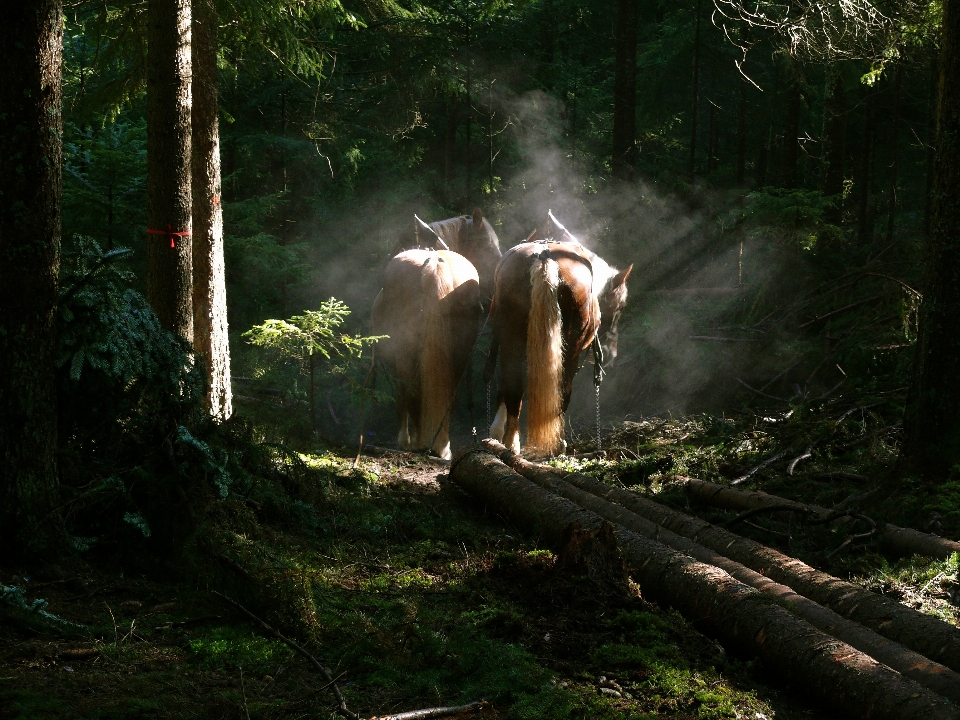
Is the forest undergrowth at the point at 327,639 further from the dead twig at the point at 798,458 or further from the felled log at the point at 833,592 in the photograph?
the dead twig at the point at 798,458

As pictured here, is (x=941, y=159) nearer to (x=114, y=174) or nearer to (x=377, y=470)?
(x=377, y=470)

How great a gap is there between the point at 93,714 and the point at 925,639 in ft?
12.8

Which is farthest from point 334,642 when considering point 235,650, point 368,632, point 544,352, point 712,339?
point 712,339

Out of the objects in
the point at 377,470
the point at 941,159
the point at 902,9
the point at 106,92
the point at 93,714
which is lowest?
the point at 377,470

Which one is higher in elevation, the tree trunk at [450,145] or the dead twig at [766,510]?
the tree trunk at [450,145]

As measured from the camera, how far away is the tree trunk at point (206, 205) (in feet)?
25.8

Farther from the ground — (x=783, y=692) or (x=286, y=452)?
(x=286, y=452)

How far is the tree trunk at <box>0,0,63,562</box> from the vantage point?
399 centimetres

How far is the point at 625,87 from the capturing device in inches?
631

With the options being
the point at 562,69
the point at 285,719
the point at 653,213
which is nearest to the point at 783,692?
the point at 285,719

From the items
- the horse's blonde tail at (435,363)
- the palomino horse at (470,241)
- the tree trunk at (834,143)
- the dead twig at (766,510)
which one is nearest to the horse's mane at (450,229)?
the palomino horse at (470,241)

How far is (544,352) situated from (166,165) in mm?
4791

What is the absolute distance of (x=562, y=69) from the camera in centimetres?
1855

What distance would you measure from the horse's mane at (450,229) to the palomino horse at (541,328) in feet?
6.41
